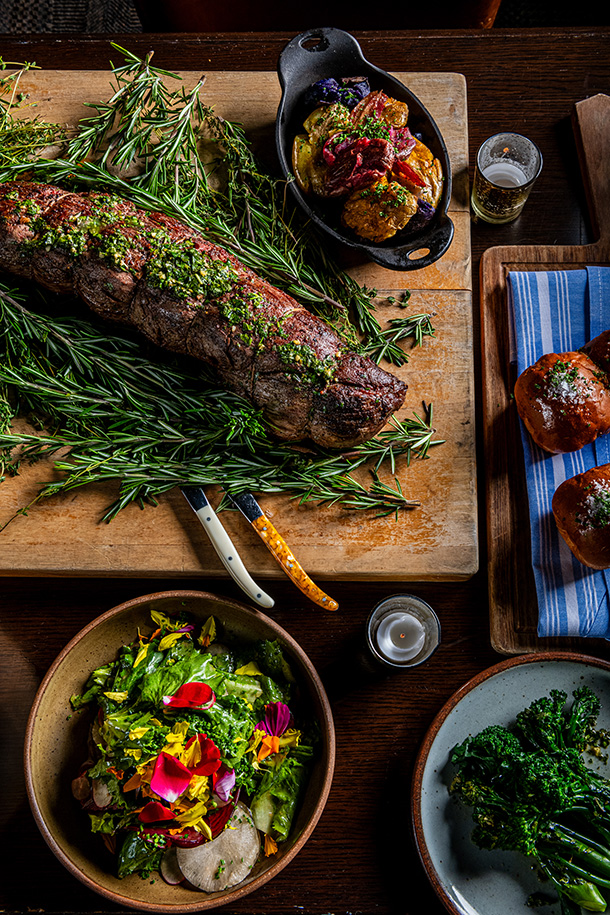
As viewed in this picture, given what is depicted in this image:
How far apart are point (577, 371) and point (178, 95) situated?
4.59 feet

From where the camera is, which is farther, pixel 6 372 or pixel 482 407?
pixel 482 407

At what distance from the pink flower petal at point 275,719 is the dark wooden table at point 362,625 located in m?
0.21

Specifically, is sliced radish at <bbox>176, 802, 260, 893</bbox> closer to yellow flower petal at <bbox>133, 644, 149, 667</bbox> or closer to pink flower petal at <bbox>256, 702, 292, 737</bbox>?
pink flower petal at <bbox>256, 702, 292, 737</bbox>

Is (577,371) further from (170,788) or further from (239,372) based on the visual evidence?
(170,788)

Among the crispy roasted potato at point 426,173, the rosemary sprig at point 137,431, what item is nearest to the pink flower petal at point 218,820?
the rosemary sprig at point 137,431

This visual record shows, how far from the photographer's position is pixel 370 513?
6.43ft

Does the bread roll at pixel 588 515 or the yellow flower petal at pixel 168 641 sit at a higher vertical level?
the yellow flower petal at pixel 168 641

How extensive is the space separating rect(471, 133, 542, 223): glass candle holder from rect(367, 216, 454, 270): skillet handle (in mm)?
205

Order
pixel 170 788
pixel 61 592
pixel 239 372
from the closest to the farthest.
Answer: pixel 170 788 < pixel 239 372 < pixel 61 592

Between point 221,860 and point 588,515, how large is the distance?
1.27m

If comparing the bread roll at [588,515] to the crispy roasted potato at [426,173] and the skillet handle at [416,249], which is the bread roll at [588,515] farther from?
the crispy roasted potato at [426,173]

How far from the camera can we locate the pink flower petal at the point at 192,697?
1.71 metres

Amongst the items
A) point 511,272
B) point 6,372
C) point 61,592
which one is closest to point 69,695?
point 61,592

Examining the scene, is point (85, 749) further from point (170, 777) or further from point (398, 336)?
point (398, 336)
